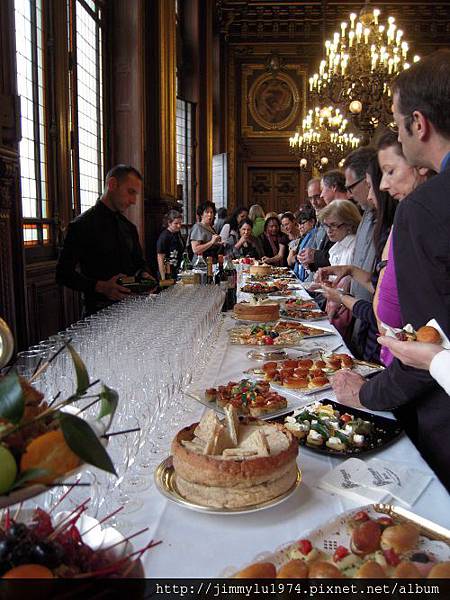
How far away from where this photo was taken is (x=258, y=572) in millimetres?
824

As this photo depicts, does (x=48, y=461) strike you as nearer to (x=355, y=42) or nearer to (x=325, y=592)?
(x=325, y=592)

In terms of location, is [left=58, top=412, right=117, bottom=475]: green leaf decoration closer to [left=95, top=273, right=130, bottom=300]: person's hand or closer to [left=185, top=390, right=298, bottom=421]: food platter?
[left=185, top=390, right=298, bottom=421]: food platter

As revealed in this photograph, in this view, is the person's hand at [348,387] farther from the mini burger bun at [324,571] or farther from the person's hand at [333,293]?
the person's hand at [333,293]

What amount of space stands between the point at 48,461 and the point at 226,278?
3.70 metres

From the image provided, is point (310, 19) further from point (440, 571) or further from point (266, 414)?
point (440, 571)

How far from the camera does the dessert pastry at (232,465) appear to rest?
1094 mm

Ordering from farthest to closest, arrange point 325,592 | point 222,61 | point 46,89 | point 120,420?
point 222,61 → point 46,89 → point 120,420 → point 325,592

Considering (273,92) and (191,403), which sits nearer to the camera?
(191,403)

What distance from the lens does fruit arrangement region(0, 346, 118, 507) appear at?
59 centimetres

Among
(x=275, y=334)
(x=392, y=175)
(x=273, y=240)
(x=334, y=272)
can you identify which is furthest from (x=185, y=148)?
(x=392, y=175)

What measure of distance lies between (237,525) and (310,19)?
1492cm

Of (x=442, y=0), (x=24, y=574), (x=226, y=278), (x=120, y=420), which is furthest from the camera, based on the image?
(x=442, y=0)

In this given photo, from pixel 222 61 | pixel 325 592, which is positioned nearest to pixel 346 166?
pixel 325 592

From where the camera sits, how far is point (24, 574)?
57cm
